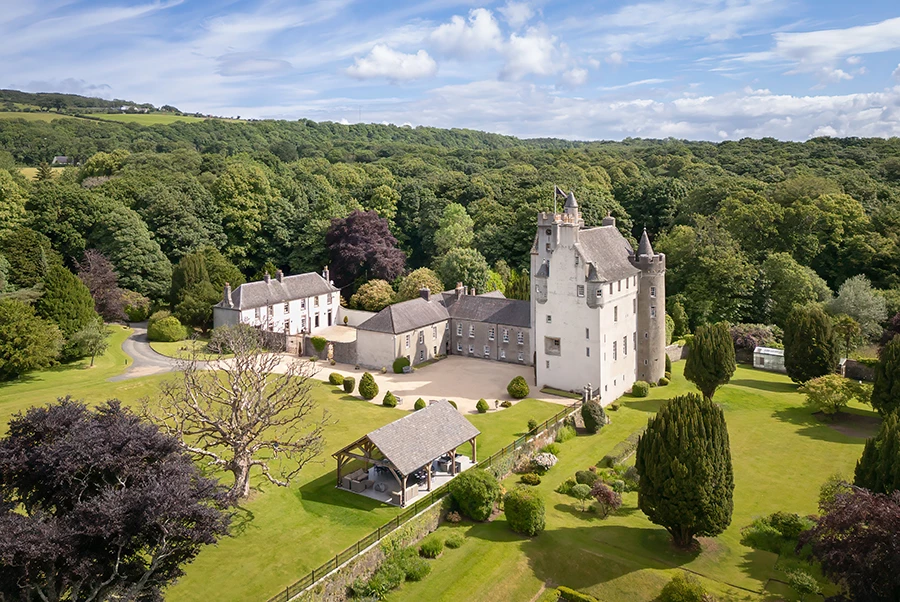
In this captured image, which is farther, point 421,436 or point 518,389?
point 518,389

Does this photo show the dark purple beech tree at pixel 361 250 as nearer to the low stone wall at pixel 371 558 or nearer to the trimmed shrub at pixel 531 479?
the trimmed shrub at pixel 531 479

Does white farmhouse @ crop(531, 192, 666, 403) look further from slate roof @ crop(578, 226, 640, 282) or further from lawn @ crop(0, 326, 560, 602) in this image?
lawn @ crop(0, 326, 560, 602)

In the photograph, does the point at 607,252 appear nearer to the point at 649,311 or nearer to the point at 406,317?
the point at 649,311

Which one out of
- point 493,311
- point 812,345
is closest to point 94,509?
point 493,311

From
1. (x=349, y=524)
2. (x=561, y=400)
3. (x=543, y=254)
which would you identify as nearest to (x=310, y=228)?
(x=543, y=254)

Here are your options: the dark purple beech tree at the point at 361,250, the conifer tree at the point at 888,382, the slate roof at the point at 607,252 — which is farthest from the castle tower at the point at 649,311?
the dark purple beech tree at the point at 361,250

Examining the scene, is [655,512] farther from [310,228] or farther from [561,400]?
[310,228]
